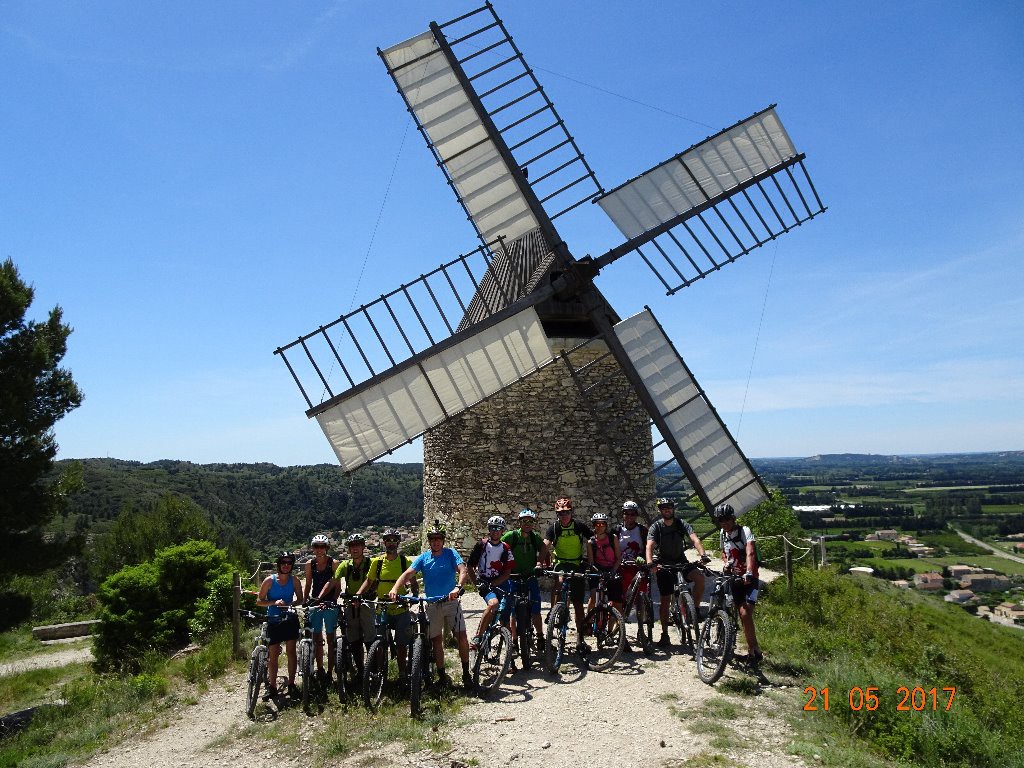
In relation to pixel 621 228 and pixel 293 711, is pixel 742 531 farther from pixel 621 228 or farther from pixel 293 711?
pixel 621 228

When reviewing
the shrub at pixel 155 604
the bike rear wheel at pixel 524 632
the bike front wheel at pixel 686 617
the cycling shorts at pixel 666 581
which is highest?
the shrub at pixel 155 604

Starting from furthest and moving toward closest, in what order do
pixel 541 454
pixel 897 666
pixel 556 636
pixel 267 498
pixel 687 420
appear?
pixel 267 498 → pixel 541 454 → pixel 687 420 → pixel 897 666 → pixel 556 636

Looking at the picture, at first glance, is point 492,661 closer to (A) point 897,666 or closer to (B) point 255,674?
(B) point 255,674

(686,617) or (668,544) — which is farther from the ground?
(668,544)

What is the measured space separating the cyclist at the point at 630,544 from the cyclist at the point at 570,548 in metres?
0.41

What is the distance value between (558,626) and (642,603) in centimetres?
105

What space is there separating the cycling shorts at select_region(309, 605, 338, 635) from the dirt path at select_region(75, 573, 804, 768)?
86cm

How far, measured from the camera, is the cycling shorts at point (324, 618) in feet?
20.2

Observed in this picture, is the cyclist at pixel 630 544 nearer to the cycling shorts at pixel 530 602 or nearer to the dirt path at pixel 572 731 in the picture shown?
the dirt path at pixel 572 731

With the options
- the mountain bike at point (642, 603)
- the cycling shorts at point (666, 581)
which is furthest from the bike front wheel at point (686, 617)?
the mountain bike at point (642, 603)

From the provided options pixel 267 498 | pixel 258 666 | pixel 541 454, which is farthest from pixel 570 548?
pixel 267 498

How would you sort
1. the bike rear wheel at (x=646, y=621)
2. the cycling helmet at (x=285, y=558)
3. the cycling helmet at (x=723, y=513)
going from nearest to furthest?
the cycling helmet at (x=723, y=513) < the cycling helmet at (x=285, y=558) < the bike rear wheel at (x=646, y=621)

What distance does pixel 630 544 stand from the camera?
6.91 meters

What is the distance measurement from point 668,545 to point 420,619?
8.49 feet
